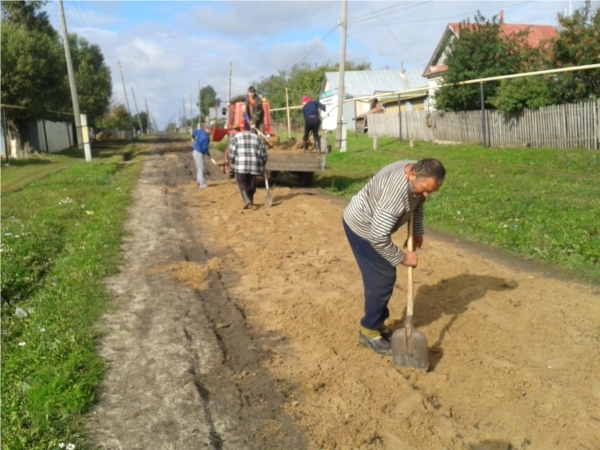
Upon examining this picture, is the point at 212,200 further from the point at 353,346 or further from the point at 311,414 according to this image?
the point at 311,414

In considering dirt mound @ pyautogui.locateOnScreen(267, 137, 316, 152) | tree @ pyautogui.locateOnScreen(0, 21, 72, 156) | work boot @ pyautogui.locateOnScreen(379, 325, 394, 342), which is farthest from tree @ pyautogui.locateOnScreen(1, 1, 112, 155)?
work boot @ pyautogui.locateOnScreen(379, 325, 394, 342)

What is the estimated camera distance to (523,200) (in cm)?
1133

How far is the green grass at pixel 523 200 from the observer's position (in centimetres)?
855

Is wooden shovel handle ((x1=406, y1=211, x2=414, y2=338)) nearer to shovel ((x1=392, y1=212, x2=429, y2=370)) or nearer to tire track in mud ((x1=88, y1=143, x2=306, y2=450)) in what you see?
shovel ((x1=392, y1=212, x2=429, y2=370))

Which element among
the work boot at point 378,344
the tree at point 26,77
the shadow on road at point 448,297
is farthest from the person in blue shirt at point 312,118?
the tree at point 26,77

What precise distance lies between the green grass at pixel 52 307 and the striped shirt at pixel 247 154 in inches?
98.4

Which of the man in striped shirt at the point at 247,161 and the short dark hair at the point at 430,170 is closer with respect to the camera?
the short dark hair at the point at 430,170

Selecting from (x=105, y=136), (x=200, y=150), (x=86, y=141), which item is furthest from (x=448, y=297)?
(x=105, y=136)

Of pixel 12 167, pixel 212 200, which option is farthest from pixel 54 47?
pixel 212 200

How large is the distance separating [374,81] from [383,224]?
5803 cm

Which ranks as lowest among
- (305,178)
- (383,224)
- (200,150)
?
(305,178)

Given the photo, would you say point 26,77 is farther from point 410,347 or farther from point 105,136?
point 105,136

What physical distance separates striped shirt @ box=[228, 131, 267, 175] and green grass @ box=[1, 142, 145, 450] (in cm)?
250

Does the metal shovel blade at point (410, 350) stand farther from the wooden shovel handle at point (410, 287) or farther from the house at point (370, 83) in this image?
the house at point (370, 83)
